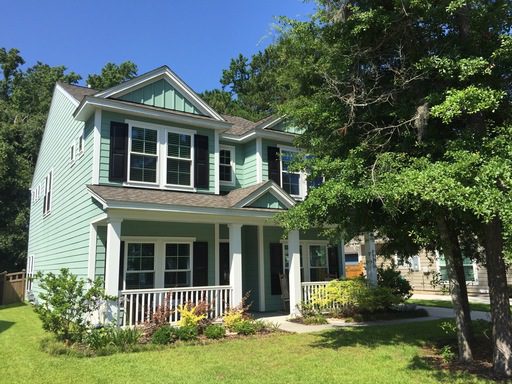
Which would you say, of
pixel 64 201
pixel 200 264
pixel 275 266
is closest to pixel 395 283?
pixel 275 266

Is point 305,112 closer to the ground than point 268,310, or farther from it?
farther from it

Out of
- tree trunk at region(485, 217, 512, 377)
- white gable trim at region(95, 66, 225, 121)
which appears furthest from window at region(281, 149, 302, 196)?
tree trunk at region(485, 217, 512, 377)

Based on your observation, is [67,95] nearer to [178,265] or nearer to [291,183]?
[178,265]

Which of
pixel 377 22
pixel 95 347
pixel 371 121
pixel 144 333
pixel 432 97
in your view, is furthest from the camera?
pixel 144 333

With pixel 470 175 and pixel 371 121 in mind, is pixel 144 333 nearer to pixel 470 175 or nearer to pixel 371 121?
pixel 371 121

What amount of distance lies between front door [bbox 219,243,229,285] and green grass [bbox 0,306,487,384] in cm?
471

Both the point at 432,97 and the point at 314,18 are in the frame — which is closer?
the point at 432,97

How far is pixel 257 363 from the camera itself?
7434mm

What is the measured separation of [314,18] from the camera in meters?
8.24

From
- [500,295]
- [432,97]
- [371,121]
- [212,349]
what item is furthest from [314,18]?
[212,349]

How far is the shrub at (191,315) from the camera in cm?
993

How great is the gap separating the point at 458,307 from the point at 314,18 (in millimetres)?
5878

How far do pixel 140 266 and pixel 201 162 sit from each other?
366 cm

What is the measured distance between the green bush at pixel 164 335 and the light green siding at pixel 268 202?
4.40 metres
